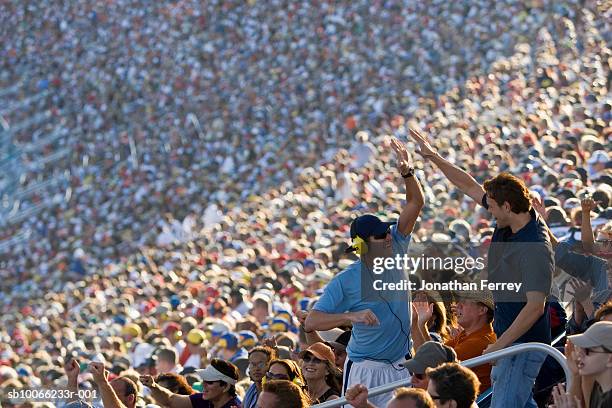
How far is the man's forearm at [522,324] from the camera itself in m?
7.30

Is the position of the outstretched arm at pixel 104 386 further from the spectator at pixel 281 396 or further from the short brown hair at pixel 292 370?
the spectator at pixel 281 396

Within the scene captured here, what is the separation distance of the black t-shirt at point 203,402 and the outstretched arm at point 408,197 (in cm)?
159

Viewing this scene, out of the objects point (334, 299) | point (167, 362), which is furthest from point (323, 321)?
point (167, 362)

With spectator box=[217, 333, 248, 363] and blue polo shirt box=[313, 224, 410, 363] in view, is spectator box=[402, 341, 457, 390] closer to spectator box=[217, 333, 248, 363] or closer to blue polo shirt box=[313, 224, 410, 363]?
blue polo shirt box=[313, 224, 410, 363]

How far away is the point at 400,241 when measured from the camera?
8.05 m

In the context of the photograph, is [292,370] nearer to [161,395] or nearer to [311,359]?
[311,359]

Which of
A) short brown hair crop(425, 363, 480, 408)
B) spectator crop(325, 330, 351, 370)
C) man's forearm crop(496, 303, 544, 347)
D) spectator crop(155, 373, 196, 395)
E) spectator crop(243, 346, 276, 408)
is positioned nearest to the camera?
short brown hair crop(425, 363, 480, 408)

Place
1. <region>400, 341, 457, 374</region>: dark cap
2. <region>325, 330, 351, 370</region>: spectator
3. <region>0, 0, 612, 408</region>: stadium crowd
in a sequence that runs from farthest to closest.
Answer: <region>325, 330, 351, 370</region>: spectator, <region>0, 0, 612, 408</region>: stadium crowd, <region>400, 341, 457, 374</region>: dark cap

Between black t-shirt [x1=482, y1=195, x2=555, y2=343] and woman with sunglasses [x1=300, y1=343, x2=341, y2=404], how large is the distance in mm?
1329

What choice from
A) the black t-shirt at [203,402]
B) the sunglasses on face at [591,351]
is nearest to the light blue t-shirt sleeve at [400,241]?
the black t-shirt at [203,402]

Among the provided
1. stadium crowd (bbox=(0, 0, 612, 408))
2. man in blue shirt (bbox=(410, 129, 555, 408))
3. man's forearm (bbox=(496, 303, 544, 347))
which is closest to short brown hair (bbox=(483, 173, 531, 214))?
man in blue shirt (bbox=(410, 129, 555, 408))

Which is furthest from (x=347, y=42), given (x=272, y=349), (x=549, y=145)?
(x=272, y=349)

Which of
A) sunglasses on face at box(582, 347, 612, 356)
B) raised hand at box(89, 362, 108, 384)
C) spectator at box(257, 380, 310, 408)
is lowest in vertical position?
raised hand at box(89, 362, 108, 384)

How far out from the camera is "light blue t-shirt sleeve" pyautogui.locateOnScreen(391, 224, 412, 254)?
802 centimetres
